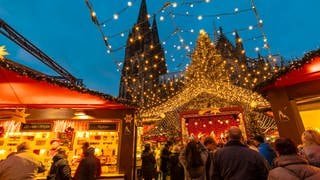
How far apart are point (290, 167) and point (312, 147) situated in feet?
3.26

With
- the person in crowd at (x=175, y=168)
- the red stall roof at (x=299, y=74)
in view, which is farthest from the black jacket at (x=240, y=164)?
the person in crowd at (x=175, y=168)

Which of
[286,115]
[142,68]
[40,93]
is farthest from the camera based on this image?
[142,68]

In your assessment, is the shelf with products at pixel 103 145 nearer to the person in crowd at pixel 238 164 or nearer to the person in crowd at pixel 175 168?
the person in crowd at pixel 175 168

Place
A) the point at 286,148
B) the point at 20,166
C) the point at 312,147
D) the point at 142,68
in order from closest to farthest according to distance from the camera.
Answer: the point at 286,148 < the point at 312,147 < the point at 20,166 < the point at 142,68

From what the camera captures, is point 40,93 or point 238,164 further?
point 40,93

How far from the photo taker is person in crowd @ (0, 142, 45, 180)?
314 cm

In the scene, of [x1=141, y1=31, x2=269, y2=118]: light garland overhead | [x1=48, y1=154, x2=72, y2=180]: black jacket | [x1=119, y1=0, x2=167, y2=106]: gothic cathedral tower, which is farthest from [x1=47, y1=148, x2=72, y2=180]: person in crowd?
[x1=119, y1=0, x2=167, y2=106]: gothic cathedral tower

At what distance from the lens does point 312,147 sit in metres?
2.65

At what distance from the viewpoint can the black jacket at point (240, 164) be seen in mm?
2451

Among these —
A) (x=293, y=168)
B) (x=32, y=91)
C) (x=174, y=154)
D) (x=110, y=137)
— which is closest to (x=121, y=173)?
(x=110, y=137)

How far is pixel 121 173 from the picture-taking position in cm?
621

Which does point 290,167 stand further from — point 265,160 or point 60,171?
point 60,171

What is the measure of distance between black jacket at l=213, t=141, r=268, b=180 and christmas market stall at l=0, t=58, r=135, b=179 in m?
4.17

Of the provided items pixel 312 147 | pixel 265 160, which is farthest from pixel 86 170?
pixel 312 147
